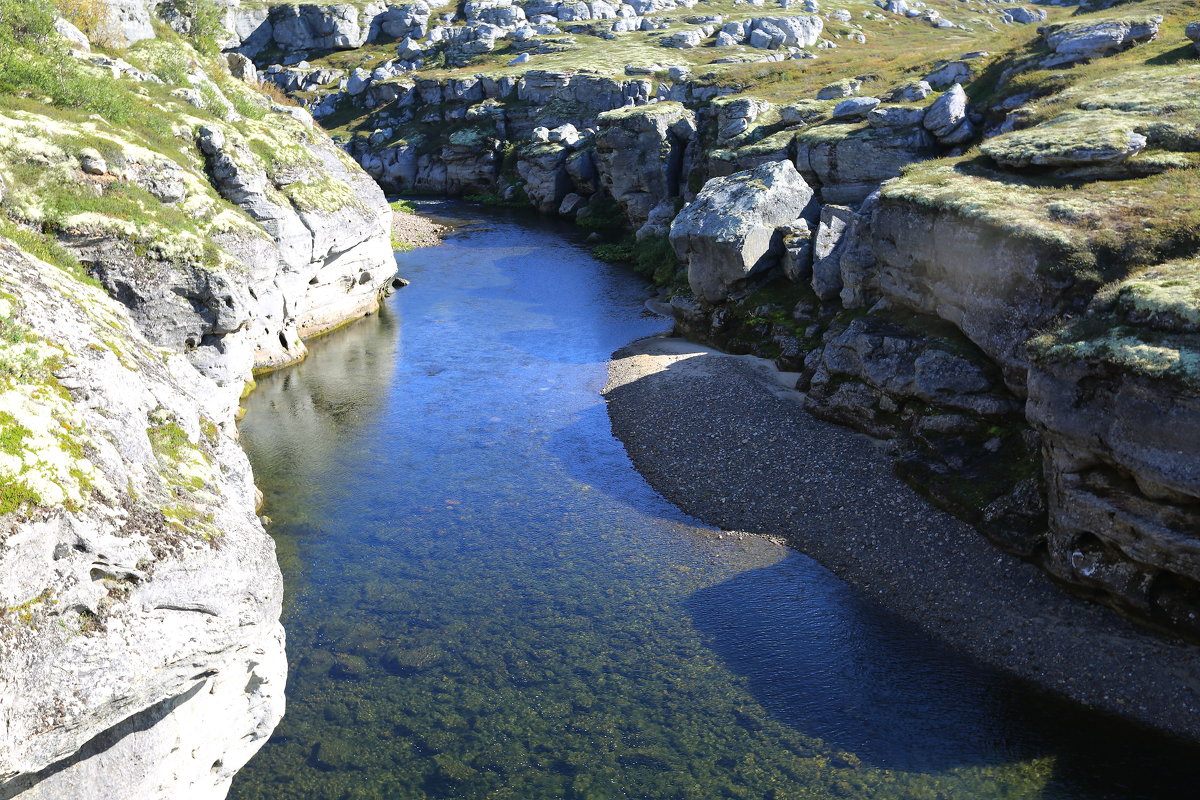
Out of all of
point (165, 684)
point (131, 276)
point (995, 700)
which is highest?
point (131, 276)

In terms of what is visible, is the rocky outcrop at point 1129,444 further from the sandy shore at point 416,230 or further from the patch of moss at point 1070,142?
the sandy shore at point 416,230

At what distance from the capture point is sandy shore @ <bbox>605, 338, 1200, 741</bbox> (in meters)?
22.7

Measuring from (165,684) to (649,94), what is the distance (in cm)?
11243

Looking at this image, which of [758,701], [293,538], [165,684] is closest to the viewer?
[165,684]

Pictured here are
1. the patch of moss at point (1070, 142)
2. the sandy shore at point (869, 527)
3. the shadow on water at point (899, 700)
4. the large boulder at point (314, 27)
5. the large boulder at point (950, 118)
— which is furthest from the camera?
the large boulder at point (314, 27)

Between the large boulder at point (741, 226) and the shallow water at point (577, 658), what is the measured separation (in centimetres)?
1651

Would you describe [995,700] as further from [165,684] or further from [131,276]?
[131,276]

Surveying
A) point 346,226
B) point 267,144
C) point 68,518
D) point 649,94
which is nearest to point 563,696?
point 68,518

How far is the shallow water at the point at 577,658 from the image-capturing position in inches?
792

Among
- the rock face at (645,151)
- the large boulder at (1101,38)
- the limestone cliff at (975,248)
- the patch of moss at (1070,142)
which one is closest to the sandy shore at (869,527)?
the limestone cliff at (975,248)

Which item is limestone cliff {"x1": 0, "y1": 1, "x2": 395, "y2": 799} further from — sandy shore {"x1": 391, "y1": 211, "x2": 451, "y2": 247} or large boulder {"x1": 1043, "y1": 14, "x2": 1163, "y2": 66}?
large boulder {"x1": 1043, "y1": 14, "x2": 1163, "y2": 66}

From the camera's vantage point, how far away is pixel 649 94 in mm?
115812

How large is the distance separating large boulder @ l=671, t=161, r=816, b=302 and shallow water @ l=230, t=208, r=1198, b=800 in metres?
16.5

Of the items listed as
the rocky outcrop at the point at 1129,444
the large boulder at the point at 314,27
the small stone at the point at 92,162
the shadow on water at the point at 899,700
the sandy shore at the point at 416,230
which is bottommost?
the shadow on water at the point at 899,700
